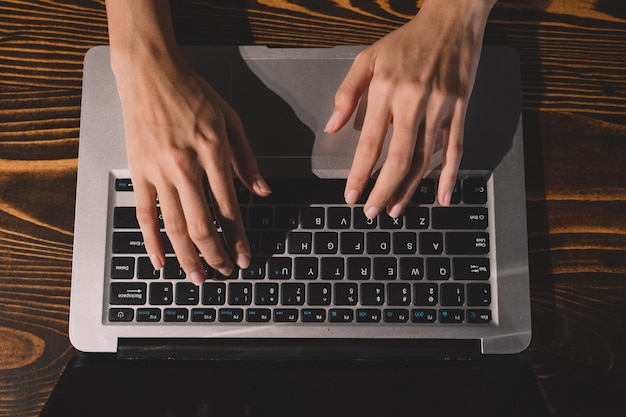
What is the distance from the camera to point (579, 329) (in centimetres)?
69

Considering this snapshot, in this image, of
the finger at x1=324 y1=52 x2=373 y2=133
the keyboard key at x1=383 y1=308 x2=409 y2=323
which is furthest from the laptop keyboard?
the finger at x1=324 y1=52 x2=373 y2=133

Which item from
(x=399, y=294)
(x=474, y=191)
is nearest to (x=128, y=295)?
(x=399, y=294)

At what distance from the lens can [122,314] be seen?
0.67m

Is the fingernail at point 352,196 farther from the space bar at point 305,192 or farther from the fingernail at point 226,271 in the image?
the fingernail at point 226,271

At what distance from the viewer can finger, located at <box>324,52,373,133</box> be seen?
656 mm

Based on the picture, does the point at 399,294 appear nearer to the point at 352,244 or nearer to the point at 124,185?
the point at 352,244

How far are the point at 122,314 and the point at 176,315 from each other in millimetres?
67

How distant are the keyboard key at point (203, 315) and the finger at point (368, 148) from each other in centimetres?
22

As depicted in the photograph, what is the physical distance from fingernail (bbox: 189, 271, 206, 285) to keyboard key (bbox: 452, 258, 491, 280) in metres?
0.31

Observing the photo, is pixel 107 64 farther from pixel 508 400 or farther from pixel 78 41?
pixel 508 400

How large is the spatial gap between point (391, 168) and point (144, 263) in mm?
326

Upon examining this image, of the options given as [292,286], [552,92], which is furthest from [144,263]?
[552,92]

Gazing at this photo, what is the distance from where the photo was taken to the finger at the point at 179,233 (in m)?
0.64

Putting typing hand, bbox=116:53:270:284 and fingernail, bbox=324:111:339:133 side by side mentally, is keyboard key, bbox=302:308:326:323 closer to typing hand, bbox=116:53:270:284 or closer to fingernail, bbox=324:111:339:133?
typing hand, bbox=116:53:270:284
